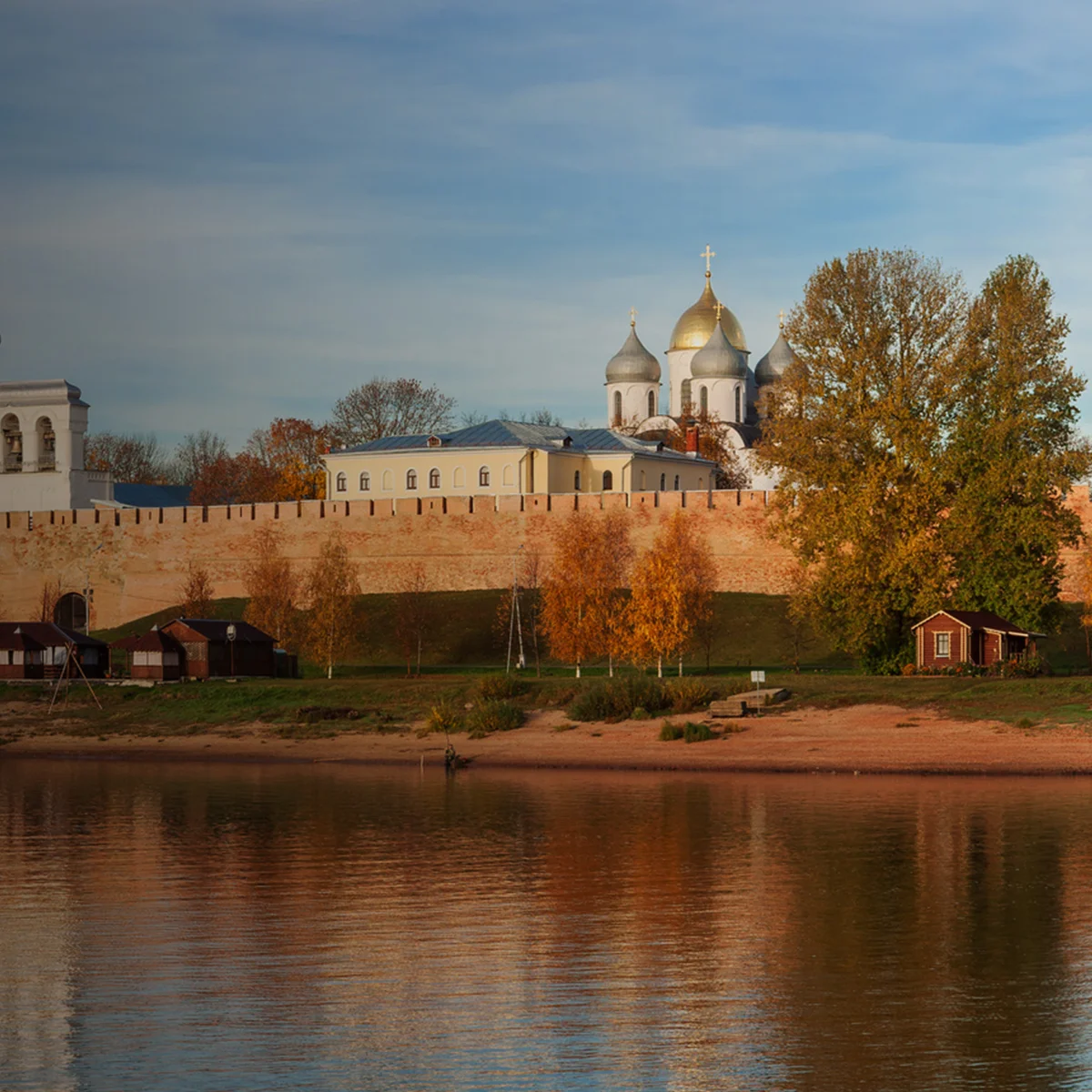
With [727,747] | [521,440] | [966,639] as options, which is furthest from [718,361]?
[727,747]

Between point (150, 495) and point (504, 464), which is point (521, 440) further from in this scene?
point (150, 495)

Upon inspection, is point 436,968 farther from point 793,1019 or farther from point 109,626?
point 109,626

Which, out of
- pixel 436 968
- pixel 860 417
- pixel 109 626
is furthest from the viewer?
pixel 109 626

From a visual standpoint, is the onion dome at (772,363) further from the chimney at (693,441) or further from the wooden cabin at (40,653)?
the wooden cabin at (40,653)

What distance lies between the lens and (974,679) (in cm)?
3136

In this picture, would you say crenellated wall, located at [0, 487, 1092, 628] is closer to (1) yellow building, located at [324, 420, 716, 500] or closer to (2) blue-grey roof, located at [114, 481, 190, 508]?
(2) blue-grey roof, located at [114, 481, 190, 508]

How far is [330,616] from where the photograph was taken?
4184 cm

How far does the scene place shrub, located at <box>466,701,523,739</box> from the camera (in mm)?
30672

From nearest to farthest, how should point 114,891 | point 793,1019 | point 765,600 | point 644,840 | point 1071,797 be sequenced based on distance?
point 793,1019, point 114,891, point 644,840, point 1071,797, point 765,600

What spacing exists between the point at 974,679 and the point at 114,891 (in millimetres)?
19252

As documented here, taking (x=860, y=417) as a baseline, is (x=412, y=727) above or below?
below

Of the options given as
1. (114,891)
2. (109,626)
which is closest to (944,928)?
(114,891)

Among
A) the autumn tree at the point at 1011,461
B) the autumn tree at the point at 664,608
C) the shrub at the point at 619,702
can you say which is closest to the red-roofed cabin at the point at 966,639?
the autumn tree at the point at 1011,461

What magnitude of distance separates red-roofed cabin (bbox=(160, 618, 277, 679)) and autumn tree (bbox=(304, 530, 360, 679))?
5.76 feet
